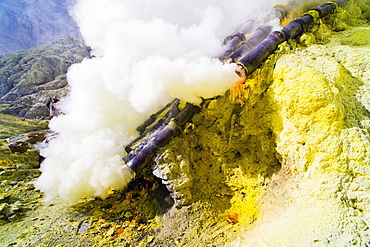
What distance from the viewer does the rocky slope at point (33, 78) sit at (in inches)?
464

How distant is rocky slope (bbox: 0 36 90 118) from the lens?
38.7ft

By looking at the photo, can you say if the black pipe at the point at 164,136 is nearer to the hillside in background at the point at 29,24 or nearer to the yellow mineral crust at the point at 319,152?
the yellow mineral crust at the point at 319,152

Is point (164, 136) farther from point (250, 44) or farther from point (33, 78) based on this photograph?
point (33, 78)

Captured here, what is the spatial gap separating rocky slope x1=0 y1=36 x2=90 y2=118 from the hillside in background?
8986mm

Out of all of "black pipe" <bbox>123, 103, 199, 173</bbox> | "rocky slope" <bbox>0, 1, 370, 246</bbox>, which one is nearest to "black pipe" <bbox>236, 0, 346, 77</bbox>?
"rocky slope" <bbox>0, 1, 370, 246</bbox>

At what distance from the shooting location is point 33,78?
13188mm

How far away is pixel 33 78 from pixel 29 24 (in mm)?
15691

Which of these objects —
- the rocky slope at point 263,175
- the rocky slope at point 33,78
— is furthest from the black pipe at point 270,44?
the rocky slope at point 33,78

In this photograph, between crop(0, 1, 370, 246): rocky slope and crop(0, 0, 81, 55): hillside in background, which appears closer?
crop(0, 1, 370, 246): rocky slope

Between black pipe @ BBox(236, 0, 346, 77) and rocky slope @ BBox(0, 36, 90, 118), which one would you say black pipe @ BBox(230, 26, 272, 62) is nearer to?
black pipe @ BBox(236, 0, 346, 77)

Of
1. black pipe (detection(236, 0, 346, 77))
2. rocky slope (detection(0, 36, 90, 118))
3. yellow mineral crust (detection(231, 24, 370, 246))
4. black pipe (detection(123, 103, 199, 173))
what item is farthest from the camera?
rocky slope (detection(0, 36, 90, 118))

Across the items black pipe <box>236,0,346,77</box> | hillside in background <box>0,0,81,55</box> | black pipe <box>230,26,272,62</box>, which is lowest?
black pipe <box>236,0,346,77</box>

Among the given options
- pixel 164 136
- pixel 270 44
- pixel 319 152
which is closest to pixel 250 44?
pixel 270 44

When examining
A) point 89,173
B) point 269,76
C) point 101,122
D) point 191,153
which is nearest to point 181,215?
point 191,153
